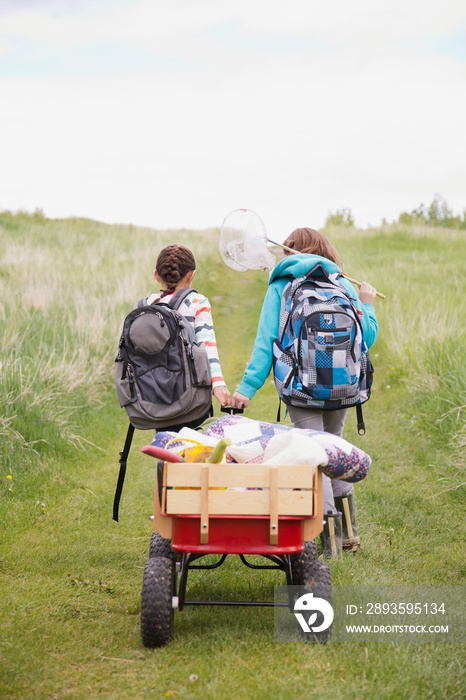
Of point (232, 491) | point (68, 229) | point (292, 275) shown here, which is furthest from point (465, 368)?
point (68, 229)

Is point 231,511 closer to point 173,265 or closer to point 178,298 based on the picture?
point 178,298

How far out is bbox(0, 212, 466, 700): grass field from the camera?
111 inches

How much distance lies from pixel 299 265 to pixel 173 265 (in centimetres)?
80

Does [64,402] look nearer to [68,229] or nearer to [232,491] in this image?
[232,491]

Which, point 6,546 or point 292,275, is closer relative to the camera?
point 292,275

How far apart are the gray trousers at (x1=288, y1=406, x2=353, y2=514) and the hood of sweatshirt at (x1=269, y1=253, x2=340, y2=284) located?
812 mm

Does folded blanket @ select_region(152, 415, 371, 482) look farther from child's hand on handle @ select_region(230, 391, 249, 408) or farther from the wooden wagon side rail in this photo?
child's hand on handle @ select_region(230, 391, 249, 408)

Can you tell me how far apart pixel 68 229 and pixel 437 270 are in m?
12.0

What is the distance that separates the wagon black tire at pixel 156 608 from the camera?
9.77ft

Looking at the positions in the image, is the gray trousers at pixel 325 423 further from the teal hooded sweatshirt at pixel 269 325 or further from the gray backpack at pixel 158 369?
the gray backpack at pixel 158 369

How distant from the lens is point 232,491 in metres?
2.82

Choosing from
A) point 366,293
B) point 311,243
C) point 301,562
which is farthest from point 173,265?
point 301,562

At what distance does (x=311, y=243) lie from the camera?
4082 mm

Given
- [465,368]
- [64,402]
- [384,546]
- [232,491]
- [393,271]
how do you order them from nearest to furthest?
[232,491] < [384,546] < [465,368] < [64,402] < [393,271]
